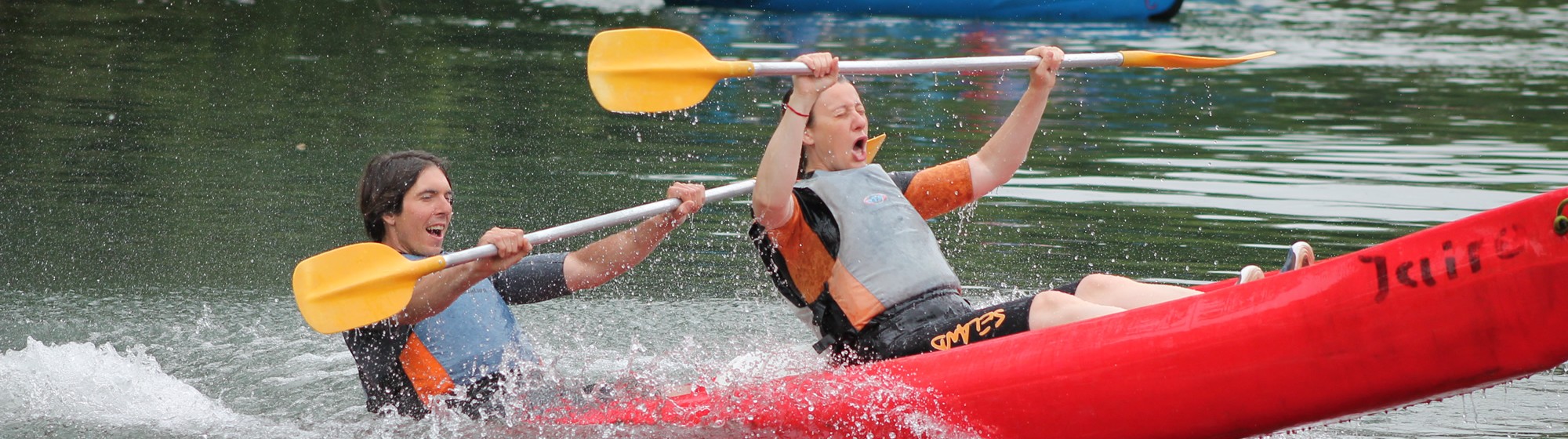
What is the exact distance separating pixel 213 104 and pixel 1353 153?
712 centimetres

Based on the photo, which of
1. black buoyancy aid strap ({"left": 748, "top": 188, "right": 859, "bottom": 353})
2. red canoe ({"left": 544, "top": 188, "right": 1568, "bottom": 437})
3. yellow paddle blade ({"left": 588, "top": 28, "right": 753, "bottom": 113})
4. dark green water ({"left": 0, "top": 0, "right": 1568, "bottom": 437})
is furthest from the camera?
dark green water ({"left": 0, "top": 0, "right": 1568, "bottom": 437})

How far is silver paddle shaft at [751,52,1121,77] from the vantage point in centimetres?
414

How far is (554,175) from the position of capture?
8578 millimetres

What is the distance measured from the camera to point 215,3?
17.9m

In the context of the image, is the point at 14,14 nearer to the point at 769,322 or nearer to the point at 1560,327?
the point at 769,322

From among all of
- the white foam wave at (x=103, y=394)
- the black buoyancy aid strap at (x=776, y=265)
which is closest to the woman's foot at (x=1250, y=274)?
the black buoyancy aid strap at (x=776, y=265)

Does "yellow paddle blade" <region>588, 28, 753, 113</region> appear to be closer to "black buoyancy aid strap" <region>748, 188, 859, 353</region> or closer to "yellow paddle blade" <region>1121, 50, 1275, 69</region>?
"black buoyancy aid strap" <region>748, 188, 859, 353</region>

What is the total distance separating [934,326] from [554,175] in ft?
15.5

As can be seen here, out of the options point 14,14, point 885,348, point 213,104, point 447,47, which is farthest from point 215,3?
point 885,348

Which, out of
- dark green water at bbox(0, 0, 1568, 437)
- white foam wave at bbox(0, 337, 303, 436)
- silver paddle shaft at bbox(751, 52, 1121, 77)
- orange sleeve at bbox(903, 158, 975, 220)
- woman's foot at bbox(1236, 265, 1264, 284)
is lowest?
dark green water at bbox(0, 0, 1568, 437)

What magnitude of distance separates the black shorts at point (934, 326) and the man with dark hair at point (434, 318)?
0.58 meters

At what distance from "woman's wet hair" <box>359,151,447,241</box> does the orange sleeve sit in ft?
4.13

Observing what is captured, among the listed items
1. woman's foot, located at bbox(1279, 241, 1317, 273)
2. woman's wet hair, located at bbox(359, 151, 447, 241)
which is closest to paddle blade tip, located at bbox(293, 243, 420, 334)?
woman's wet hair, located at bbox(359, 151, 447, 241)

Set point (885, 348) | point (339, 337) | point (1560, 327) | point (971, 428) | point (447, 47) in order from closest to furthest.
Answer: point (1560, 327)
point (971, 428)
point (885, 348)
point (339, 337)
point (447, 47)
